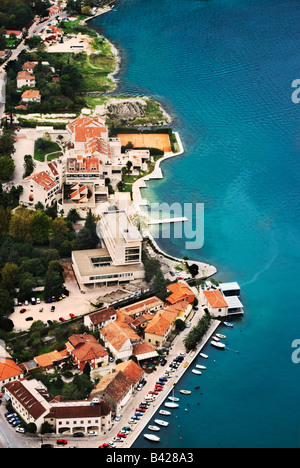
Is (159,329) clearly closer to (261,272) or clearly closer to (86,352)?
(86,352)

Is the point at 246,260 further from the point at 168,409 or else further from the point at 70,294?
the point at 168,409

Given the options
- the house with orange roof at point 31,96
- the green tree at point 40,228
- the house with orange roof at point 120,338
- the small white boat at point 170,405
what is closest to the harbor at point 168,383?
the small white boat at point 170,405

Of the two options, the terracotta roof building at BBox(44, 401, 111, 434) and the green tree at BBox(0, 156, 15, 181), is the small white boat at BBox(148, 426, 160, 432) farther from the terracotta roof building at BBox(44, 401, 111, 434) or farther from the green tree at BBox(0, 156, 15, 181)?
the green tree at BBox(0, 156, 15, 181)

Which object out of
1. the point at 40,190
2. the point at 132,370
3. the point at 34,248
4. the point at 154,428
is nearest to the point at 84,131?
the point at 40,190

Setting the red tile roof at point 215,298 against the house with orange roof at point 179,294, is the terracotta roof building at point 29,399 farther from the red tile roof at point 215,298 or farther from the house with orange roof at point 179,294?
the red tile roof at point 215,298

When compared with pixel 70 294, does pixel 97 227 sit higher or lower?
higher

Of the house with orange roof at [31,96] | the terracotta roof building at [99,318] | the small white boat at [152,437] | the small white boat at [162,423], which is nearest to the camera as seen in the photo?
the small white boat at [152,437]
